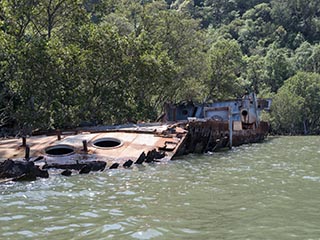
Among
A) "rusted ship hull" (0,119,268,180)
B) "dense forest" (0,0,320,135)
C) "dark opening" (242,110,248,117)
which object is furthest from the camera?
"dark opening" (242,110,248,117)

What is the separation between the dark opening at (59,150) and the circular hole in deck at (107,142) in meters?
1.03

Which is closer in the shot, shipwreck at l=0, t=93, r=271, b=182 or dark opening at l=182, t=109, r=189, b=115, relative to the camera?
shipwreck at l=0, t=93, r=271, b=182

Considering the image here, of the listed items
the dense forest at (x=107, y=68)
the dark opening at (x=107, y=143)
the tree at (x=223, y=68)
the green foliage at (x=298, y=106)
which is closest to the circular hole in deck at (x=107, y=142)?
the dark opening at (x=107, y=143)

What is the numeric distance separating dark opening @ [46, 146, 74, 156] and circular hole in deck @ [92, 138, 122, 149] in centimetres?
103

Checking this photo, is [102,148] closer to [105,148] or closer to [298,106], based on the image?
[105,148]

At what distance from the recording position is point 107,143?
55.6 feet

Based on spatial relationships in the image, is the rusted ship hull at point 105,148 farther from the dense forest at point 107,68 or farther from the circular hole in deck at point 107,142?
the dense forest at point 107,68

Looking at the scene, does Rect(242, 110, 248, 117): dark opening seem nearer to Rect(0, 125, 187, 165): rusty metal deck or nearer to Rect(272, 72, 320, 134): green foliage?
Rect(0, 125, 187, 165): rusty metal deck

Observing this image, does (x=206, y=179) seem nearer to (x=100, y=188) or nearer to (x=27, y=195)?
(x=100, y=188)

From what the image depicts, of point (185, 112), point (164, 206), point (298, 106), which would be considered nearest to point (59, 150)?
point (164, 206)

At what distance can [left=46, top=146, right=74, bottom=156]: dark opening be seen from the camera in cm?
1555

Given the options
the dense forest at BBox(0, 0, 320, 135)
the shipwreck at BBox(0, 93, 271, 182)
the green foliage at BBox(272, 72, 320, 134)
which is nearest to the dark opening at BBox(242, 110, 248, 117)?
the dense forest at BBox(0, 0, 320, 135)

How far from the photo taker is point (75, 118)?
23594 millimetres

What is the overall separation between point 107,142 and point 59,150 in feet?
6.34
